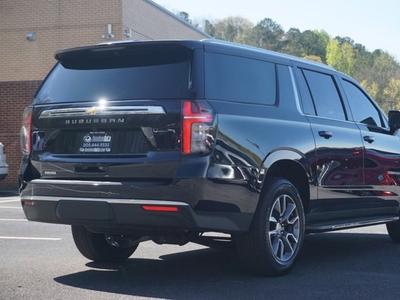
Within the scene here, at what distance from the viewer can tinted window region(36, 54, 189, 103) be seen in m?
5.64

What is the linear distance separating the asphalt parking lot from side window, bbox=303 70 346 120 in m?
1.49

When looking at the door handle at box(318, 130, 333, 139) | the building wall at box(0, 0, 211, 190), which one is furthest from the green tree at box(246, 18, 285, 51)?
the door handle at box(318, 130, 333, 139)

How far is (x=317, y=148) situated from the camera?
6688mm

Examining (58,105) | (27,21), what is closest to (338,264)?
(58,105)

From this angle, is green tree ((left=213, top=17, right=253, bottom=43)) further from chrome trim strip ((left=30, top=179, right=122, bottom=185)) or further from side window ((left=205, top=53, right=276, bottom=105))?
chrome trim strip ((left=30, top=179, right=122, bottom=185))

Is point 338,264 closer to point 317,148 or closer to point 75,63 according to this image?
point 317,148

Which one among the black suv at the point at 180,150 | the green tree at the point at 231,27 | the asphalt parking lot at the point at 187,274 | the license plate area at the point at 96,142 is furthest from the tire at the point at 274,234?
the green tree at the point at 231,27

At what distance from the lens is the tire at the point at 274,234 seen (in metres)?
5.80

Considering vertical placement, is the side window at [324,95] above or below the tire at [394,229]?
above

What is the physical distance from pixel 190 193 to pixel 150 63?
119 centimetres

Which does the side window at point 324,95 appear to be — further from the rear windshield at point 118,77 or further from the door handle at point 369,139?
the rear windshield at point 118,77

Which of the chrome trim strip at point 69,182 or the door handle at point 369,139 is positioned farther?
the door handle at point 369,139

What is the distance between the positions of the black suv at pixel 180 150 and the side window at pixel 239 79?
0.01 meters

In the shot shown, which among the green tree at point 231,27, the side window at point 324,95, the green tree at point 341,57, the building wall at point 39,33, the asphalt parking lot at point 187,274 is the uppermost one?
the green tree at point 231,27
